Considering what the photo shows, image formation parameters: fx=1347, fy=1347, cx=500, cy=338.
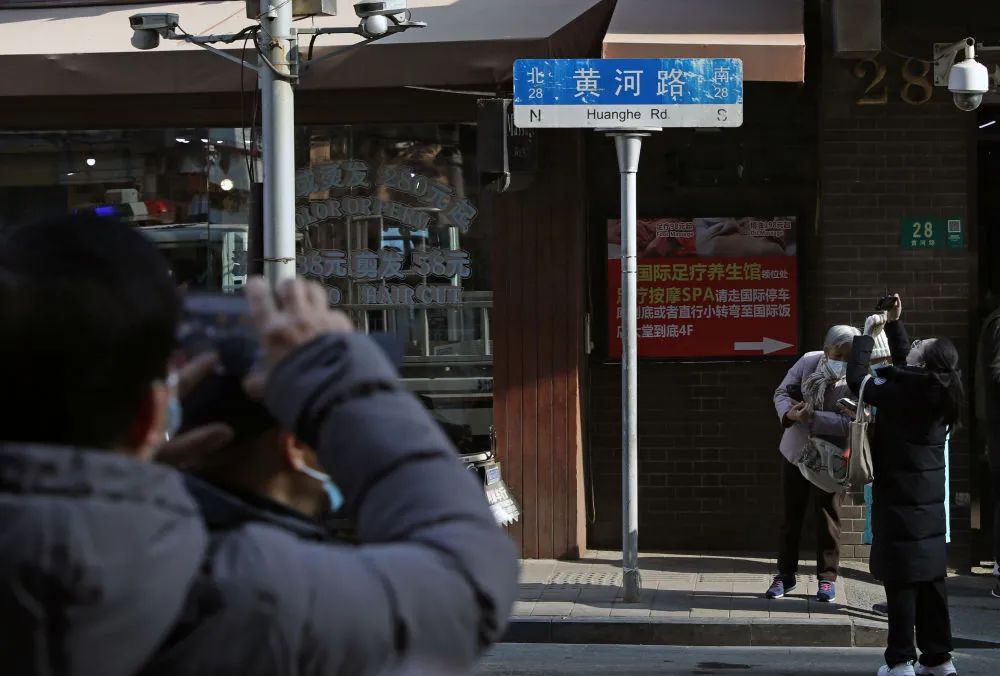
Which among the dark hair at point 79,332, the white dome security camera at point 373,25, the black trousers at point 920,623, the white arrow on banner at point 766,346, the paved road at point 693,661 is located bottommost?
the paved road at point 693,661

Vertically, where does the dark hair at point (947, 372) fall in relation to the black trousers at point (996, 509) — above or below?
above

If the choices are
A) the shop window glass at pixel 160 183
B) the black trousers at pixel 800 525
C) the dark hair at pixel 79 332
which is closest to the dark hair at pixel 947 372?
the black trousers at pixel 800 525

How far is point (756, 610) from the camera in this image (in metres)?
8.09

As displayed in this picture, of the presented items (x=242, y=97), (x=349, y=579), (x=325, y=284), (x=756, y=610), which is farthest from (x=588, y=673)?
(x=349, y=579)

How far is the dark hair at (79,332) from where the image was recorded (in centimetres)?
118

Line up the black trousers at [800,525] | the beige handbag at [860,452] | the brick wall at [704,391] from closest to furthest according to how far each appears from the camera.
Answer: the beige handbag at [860,452] < the black trousers at [800,525] < the brick wall at [704,391]

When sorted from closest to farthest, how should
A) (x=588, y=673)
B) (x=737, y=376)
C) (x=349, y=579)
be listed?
(x=349, y=579) < (x=588, y=673) < (x=737, y=376)

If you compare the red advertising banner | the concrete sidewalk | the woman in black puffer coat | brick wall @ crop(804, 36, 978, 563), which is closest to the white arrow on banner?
the red advertising banner

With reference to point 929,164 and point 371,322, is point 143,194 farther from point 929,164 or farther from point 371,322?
point 929,164

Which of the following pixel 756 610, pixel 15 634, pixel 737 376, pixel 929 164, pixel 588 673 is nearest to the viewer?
pixel 15 634

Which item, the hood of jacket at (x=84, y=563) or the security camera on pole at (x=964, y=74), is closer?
the hood of jacket at (x=84, y=563)

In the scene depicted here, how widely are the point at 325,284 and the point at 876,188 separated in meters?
3.95

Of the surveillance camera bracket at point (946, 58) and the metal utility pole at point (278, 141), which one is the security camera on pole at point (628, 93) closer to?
the metal utility pole at point (278, 141)

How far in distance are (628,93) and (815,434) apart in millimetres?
2253
